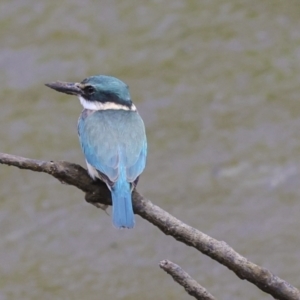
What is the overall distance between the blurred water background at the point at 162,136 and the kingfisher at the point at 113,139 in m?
2.24

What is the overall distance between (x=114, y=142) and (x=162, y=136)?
332 cm

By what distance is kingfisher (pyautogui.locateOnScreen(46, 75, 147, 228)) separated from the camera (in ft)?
11.8

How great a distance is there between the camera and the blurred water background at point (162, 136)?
249 inches

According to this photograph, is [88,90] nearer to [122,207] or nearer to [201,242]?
[122,207]

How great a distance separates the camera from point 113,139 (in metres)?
3.94

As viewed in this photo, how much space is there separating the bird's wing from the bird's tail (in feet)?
0.28

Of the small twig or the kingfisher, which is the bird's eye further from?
the small twig

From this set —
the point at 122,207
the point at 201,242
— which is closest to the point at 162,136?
the point at 122,207

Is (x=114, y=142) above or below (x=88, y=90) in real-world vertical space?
below

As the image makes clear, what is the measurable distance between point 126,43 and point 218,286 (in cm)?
277

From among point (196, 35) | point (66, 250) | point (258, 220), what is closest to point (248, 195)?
point (258, 220)

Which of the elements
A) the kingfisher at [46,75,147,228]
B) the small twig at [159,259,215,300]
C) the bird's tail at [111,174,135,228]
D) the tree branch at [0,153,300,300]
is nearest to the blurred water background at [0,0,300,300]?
the kingfisher at [46,75,147,228]

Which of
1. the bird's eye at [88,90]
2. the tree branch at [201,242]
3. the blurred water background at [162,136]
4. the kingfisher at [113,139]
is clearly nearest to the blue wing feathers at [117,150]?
the kingfisher at [113,139]

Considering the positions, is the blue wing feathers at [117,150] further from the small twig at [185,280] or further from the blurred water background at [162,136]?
the blurred water background at [162,136]
